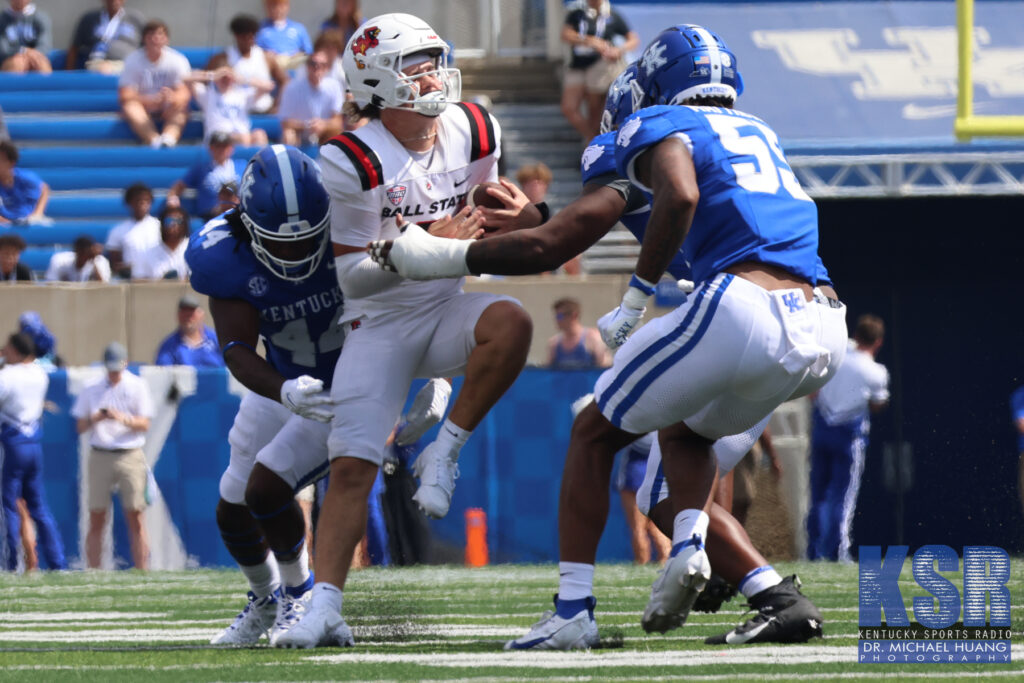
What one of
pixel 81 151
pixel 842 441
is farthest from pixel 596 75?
pixel 842 441

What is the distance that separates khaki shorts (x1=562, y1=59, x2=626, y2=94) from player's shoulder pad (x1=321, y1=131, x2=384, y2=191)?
25.9 feet

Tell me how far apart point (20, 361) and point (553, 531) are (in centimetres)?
317

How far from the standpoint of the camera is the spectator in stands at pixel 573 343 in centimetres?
959

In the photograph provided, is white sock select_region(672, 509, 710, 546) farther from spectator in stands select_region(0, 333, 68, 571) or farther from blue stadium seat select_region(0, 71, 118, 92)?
blue stadium seat select_region(0, 71, 118, 92)

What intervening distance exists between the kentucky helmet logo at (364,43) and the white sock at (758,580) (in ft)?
6.15

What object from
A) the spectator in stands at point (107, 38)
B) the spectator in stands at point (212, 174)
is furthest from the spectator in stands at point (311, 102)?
the spectator in stands at point (107, 38)

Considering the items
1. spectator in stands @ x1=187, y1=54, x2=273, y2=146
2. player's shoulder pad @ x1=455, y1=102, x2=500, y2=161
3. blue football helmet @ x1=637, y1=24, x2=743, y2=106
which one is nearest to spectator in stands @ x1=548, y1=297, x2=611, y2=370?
spectator in stands @ x1=187, y1=54, x2=273, y2=146

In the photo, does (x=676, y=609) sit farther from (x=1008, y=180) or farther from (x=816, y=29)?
(x=816, y=29)

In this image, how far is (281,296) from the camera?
5.10 m

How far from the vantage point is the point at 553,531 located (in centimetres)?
945

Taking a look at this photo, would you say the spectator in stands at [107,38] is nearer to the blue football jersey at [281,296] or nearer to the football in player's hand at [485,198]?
the blue football jersey at [281,296]

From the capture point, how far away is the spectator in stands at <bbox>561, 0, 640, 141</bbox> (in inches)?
493

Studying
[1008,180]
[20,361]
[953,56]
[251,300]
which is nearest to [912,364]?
[1008,180]

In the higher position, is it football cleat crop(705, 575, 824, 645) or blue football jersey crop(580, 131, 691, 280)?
blue football jersey crop(580, 131, 691, 280)
